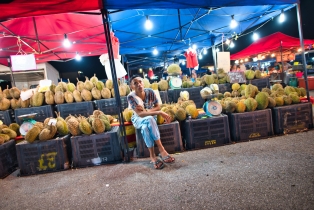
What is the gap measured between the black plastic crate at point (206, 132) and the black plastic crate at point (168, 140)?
0.23m

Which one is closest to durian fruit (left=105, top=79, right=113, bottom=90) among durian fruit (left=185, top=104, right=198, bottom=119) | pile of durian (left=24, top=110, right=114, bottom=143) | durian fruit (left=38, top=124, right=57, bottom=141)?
pile of durian (left=24, top=110, right=114, bottom=143)

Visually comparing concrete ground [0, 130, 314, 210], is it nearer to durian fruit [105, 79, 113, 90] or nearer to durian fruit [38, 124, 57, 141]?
durian fruit [38, 124, 57, 141]

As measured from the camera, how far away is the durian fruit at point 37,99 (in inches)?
195

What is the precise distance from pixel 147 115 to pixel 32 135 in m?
2.10

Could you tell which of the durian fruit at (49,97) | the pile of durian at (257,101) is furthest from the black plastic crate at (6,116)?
the pile of durian at (257,101)

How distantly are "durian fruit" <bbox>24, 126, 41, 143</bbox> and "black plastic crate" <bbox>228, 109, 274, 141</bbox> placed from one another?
3832 millimetres

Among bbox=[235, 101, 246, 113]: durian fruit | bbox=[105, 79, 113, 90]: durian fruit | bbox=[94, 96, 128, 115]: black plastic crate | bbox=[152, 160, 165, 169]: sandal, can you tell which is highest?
bbox=[105, 79, 113, 90]: durian fruit

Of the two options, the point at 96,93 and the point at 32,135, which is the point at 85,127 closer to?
the point at 32,135

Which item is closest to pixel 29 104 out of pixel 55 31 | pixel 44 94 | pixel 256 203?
pixel 44 94

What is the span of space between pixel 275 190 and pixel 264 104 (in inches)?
87.5

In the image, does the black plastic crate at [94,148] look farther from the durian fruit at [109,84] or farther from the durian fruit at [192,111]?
the durian fruit at [109,84]

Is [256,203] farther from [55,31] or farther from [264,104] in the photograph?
[55,31]

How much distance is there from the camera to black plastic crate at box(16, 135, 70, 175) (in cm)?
325

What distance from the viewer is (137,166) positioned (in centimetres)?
315
